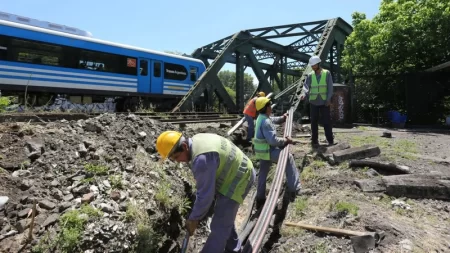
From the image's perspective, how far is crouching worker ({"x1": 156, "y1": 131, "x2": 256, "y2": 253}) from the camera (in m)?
3.06

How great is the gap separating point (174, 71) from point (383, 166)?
13.8 meters

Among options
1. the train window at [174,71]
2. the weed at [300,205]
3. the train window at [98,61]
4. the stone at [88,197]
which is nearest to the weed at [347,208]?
the weed at [300,205]

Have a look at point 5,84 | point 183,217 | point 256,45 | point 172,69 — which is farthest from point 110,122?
point 256,45

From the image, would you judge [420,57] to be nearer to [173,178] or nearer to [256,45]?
[256,45]

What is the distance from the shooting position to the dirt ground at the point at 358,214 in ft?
11.1

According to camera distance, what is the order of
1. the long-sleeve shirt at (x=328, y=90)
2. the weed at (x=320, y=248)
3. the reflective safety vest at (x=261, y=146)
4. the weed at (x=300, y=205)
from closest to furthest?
the weed at (x=320, y=248), the weed at (x=300, y=205), the reflective safety vest at (x=261, y=146), the long-sleeve shirt at (x=328, y=90)

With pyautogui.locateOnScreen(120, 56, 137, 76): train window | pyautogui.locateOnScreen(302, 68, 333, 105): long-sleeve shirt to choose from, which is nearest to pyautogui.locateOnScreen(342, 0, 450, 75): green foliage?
pyautogui.locateOnScreen(302, 68, 333, 105): long-sleeve shirt

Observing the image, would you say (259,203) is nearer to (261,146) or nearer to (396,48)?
(261,146)

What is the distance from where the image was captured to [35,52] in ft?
38.5

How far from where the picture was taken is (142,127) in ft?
21.4

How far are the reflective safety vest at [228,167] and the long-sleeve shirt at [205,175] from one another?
0.09 m

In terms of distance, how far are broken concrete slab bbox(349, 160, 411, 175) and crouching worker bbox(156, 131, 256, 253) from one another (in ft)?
9.12

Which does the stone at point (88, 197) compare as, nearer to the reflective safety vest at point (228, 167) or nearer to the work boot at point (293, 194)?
the reflective safety vest at point (228, 167)

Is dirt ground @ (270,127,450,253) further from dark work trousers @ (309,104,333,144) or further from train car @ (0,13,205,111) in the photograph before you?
train car @ (0,13,205,111)
